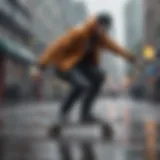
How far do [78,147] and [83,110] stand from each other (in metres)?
1.45

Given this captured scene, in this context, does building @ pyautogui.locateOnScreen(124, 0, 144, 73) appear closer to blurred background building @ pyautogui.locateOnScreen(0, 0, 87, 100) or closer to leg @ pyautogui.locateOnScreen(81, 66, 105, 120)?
blurred background building @ pyautogui.locateOnScreen(0, 0, 87, 100)

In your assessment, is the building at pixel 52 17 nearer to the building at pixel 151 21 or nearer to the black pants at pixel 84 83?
the building at pixel 151 21

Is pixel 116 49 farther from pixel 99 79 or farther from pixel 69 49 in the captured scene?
pixel 69 49

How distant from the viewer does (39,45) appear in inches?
1375

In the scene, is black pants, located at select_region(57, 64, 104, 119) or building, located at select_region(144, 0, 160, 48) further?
building, located at select_region(144, 0, 160, 48)

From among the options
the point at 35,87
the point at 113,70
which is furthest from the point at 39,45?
the point at 113,70

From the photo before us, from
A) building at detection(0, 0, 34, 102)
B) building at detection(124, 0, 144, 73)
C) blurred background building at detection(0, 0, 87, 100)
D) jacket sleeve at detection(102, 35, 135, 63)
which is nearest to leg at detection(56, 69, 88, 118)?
jacket sleeve at detection(102, 35, 135, 63)

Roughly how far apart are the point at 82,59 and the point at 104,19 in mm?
557

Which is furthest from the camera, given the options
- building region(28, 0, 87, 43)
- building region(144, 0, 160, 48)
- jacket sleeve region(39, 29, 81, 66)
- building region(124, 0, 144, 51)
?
building region(124, 0, 144, 51)

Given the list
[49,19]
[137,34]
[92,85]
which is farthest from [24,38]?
[137,34]

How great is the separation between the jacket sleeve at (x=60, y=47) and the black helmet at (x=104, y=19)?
29 cm

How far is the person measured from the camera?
18.1ft

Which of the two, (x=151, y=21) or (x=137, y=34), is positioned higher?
(x=137, y=34)

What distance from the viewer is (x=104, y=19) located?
552cm
